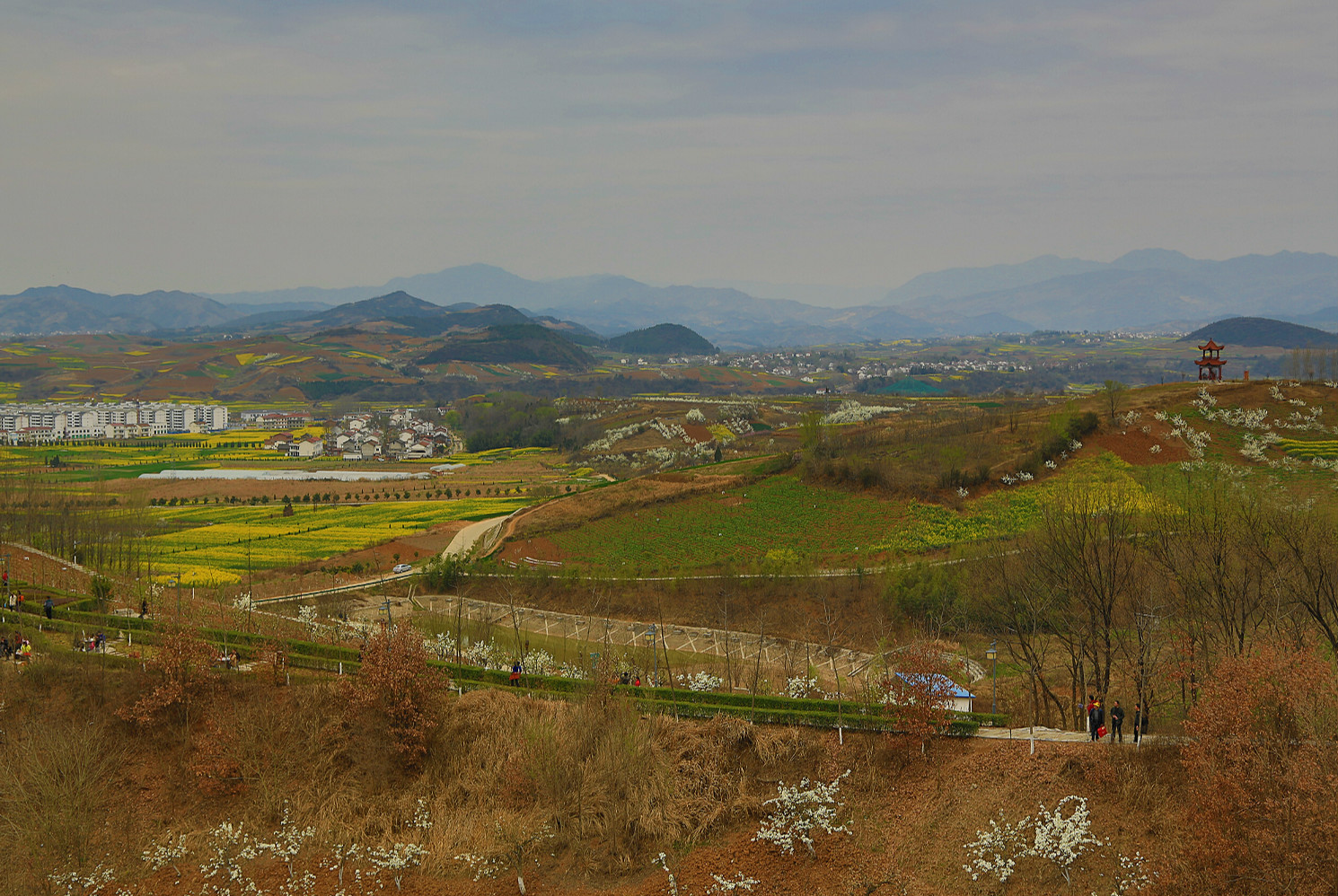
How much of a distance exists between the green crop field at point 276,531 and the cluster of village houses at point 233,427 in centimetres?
5045

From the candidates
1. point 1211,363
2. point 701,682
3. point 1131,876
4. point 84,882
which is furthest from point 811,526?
point 84,882

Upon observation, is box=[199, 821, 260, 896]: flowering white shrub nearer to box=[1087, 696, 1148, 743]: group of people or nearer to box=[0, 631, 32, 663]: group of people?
box=[0, 631, 32, 663]: group of people

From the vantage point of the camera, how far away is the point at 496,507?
90125 millimetres

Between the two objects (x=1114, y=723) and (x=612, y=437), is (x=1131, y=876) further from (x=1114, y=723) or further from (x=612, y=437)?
(x=612, y=437)

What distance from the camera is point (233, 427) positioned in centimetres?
18775

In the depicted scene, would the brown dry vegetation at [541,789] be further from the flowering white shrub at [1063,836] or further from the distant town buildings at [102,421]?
the distant town buildings at [102,421]

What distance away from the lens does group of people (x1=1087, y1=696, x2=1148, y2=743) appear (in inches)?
1100

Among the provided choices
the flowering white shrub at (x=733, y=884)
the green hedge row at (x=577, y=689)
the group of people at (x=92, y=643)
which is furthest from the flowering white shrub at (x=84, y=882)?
the flowering white shrub at (x=733, y=884)

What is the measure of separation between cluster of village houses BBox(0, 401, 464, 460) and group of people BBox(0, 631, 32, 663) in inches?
4110

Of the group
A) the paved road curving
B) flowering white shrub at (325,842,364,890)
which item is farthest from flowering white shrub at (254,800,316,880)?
the paved road curving

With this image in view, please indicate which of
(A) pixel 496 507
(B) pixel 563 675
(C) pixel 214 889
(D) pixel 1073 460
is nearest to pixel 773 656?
(B) pixel 563 675

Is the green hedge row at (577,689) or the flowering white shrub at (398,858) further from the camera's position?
the green hedge row at (577,689)

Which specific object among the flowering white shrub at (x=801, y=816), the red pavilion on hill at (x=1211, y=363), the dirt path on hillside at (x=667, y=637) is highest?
the red pavilion on hill at (x=1211, y=363)

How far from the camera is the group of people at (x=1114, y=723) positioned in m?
27.9
